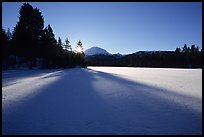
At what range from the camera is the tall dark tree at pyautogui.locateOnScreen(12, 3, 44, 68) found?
3706 cm

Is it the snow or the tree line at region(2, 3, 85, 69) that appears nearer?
the snow

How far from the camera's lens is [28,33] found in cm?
3750

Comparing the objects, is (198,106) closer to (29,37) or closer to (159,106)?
(159,106)

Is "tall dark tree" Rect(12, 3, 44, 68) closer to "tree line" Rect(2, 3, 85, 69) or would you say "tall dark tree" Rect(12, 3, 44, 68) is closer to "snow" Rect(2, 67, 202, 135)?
"tree line" Rect(2, 3, 85, 69)

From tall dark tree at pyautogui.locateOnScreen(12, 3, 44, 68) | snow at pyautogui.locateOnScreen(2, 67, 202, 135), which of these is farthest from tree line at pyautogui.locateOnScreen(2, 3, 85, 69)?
snow at pyautogui.locateOnScreen(2, 67, 202, 135)

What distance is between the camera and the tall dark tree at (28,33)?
37.1 metres

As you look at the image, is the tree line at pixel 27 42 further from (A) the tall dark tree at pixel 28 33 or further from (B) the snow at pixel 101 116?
(B) the snow at pixel 101 116

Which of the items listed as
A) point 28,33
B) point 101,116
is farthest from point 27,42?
point 101,116

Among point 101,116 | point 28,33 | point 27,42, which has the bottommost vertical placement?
point 101,116

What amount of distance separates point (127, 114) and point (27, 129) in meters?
2.81

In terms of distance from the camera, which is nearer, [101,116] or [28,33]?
[101,116]

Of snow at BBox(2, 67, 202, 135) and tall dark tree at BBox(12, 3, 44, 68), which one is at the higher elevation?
tall dark tree at BBox(12, 3, 44, 68)

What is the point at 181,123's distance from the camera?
203 inches

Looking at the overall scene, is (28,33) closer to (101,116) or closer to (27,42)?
(27,42)
